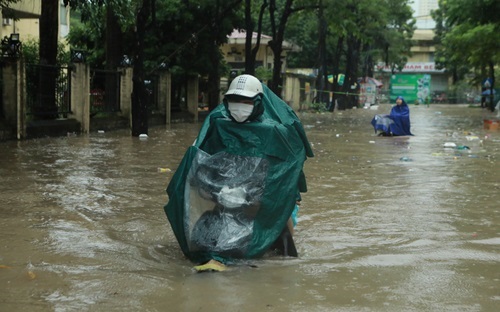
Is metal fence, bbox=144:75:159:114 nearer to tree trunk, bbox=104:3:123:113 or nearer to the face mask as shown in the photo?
tree trunk, bbox=104:3:123:113

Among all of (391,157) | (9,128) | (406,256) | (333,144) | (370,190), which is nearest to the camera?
(406,256)

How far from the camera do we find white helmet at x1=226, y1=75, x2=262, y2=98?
5.25 m

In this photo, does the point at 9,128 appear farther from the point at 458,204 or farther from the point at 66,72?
the point at 458,204

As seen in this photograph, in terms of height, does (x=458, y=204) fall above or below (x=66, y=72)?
below

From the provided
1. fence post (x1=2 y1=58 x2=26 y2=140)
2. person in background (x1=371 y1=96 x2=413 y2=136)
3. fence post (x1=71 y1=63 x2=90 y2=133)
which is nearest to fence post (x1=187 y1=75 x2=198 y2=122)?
fence post (x1=71 y1=63 x2=90 y2=133)

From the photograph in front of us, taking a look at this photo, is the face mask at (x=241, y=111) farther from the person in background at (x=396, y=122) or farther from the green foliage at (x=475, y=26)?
the green foliage at (x=475, y=26)

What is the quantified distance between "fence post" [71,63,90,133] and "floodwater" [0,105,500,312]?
734 centimetres

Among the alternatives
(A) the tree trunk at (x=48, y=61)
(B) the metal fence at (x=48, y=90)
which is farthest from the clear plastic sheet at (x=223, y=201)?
(A) the tree trunk at (x=48, y=61)

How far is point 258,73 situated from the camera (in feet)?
128

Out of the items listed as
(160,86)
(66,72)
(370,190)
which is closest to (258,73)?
(160,86)

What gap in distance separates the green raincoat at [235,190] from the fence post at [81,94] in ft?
47.2

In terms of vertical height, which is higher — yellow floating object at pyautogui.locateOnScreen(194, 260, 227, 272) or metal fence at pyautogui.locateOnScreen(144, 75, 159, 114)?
metal fence at pyautogui.locateOnScreen(144, 75, 159, 114)

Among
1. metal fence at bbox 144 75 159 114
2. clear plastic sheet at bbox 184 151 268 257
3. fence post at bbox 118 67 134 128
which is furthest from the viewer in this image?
metal fence at bbox 144 75 159 114

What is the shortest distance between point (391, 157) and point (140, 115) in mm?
6907
